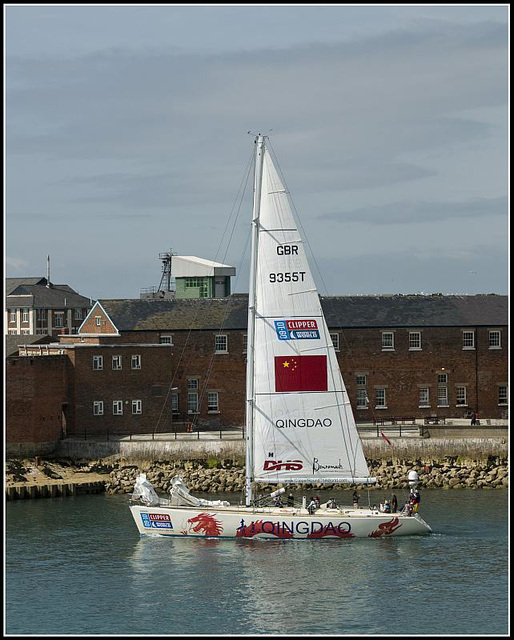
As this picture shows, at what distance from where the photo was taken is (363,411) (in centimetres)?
8112


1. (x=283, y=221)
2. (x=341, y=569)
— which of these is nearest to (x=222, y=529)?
(x=341, y=569)

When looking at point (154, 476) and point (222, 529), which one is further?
point (154, 476)

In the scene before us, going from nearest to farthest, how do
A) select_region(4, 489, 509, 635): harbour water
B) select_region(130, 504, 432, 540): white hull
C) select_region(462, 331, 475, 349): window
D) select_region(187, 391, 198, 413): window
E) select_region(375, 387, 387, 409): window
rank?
select_region(4, 489, 509, 635): harbour water → select_region(130, 504, 432, 540): white hull → select_region(187, 391, 198, 413): window → select_region(375, 387, 387, 409): window → select_region(462, 331, 475, 349): window

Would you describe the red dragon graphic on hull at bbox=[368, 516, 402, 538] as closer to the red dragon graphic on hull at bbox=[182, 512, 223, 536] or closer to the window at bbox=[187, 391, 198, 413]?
the red dragon graphic on hull at bbox=[182, 512, 223, 536]

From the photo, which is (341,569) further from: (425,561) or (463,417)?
(463,417)

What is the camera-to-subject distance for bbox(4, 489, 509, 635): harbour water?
1772 inches

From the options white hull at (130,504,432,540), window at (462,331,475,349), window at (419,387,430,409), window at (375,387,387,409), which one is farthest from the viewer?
window at (462,331,475,349)

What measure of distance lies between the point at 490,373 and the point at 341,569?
33258 mm

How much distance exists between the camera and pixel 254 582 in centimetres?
4947

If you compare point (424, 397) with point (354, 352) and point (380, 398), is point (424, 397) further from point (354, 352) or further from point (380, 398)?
point (354, 352)

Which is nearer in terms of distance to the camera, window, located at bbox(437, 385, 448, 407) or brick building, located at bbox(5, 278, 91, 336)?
window, located at bbox(437, 385, 448, 407)

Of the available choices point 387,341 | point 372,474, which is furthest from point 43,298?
point 372,474

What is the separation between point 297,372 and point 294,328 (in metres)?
1.63

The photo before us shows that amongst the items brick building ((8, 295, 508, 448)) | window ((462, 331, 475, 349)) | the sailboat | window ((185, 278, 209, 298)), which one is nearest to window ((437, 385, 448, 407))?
brick building ((8, 295, 508, 448))
